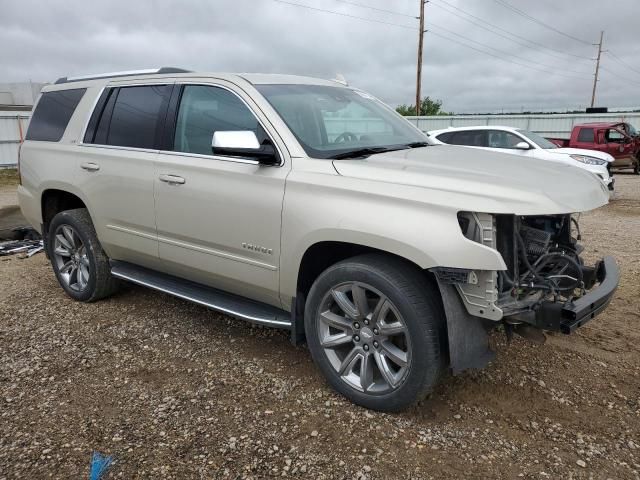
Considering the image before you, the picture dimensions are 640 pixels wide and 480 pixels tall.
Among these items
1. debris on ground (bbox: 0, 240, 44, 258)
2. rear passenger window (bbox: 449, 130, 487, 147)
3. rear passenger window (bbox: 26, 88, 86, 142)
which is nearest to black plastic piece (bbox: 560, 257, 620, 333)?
rear passenger window (bbox: 26, 88, 86, 142)

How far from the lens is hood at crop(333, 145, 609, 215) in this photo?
8.18ft

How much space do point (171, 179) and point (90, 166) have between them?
3.50 ft

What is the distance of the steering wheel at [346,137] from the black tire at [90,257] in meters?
2.44

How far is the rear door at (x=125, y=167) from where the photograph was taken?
392cm

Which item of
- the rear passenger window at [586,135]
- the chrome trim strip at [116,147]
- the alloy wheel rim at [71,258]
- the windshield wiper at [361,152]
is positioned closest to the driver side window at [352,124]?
the windshield wiper at [361,152]

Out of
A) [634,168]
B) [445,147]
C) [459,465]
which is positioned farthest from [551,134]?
[459,465]

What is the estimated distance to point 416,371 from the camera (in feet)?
8.98

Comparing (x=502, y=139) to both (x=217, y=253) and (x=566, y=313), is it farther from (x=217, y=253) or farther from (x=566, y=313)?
(x=566, y=313)

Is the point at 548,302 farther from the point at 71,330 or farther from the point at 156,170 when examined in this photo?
the point at 71,330

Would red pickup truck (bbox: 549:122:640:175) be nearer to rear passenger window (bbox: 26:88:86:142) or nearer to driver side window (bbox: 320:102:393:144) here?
driver side window (bbox: 320:102:393:144)

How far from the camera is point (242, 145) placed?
3.02m

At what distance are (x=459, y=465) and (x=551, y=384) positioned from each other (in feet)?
3.65

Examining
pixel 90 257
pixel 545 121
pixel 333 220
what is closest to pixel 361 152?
pixel 333 220

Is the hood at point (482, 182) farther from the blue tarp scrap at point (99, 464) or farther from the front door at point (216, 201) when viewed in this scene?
the blue tarp scrap at point (99, 464)
